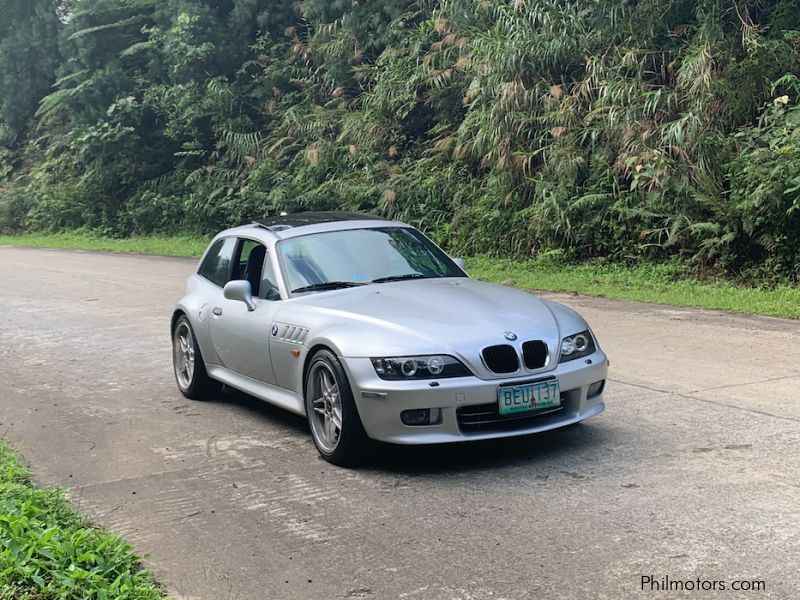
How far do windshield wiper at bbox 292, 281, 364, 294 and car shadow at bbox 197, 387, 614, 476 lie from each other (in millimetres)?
1089

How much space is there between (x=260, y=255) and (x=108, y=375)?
8.59 feet

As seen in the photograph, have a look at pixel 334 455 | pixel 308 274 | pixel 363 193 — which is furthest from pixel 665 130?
pixel 334 455

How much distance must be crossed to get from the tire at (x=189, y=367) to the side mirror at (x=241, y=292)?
111 cm

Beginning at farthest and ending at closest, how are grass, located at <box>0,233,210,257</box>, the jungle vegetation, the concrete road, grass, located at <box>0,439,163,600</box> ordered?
grass, located at <box>0,233,210,257</box> → the jungle vegetation → the concrete road → grass, located at <box>0,439,163,600</box>

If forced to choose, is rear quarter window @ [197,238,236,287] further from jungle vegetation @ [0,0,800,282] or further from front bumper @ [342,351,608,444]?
jungle vegetation @ [0,0,800,282]

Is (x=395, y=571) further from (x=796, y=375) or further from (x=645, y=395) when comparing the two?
(x=796, y=375)

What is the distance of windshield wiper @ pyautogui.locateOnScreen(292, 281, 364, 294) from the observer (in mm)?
7027

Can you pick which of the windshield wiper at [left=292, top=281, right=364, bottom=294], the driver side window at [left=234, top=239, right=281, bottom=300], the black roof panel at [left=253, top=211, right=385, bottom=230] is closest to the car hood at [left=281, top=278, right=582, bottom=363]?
the windshield wiper at [left=292, top=281, right=364, bottom=294]

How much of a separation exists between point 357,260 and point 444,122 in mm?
16766

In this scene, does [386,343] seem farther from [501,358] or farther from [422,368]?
[501,358]

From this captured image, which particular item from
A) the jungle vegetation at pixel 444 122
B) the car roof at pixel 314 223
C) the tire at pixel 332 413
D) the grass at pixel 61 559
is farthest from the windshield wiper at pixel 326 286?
the jungle vegetation at pixel 444 122

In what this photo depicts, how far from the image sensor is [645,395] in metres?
7.72

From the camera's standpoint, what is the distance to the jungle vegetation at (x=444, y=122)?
16266 mm

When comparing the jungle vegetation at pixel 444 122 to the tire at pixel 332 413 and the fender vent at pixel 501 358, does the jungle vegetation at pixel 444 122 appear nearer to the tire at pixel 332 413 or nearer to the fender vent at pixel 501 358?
the fender vent at pixel 501 358
